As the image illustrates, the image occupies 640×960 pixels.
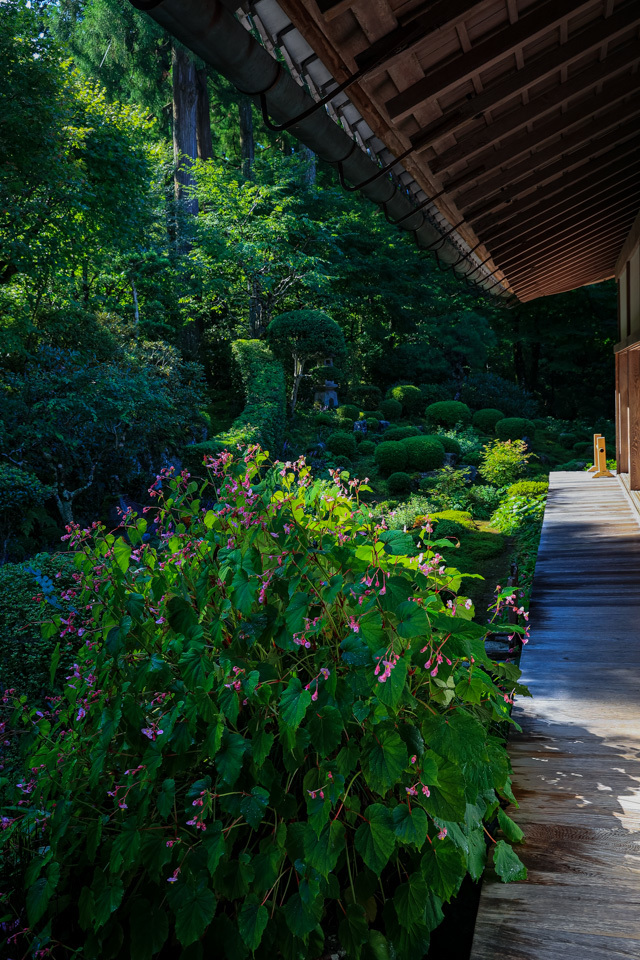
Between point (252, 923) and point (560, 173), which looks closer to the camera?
point (252, 923)

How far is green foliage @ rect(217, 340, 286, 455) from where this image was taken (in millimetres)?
11492

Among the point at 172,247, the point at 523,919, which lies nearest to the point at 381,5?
the point at 523,919

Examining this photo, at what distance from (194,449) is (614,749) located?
8.91 meters

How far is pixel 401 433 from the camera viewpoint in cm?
1442

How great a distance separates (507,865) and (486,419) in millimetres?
15307

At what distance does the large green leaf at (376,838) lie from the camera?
1.41m

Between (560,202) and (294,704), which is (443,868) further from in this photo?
(560,202)

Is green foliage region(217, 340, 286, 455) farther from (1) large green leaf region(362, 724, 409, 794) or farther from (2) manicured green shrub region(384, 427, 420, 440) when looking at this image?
(1) large green leaf region(362, 724, 409, 794)

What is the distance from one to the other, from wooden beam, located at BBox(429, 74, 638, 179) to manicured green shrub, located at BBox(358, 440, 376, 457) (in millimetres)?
10816

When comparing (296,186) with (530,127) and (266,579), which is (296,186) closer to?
(530,127)

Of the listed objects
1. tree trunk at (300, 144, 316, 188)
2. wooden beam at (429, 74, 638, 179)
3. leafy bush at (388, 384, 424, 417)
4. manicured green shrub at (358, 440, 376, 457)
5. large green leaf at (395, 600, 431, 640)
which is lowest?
manicured green shrub at (358, 440, 376, 457)

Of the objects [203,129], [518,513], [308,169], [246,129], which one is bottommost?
[518,513]

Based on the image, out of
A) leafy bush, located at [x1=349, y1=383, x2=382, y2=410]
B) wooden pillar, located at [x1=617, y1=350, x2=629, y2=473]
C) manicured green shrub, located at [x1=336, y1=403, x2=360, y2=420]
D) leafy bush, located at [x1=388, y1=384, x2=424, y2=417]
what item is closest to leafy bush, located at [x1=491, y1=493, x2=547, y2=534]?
wooden pillar, located at [x1=617, y1=350, x2=629, y2=473]

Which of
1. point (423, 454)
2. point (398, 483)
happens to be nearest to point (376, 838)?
point (398, 483)
